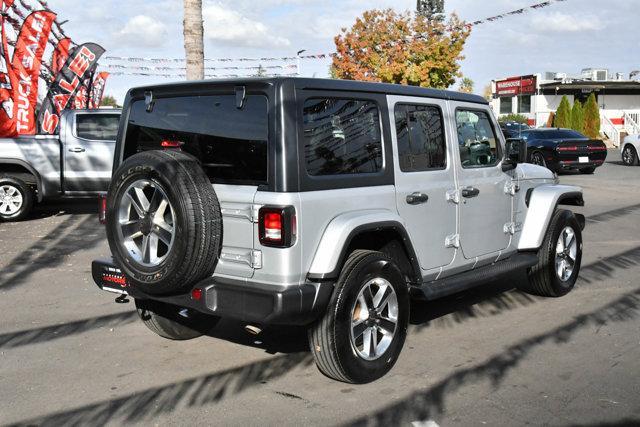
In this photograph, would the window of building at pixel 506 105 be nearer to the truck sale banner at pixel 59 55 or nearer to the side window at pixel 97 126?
the truck sale banner at pixel 59 55

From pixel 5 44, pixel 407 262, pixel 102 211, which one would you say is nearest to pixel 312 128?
pixel 407 262

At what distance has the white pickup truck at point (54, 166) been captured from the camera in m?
11.5

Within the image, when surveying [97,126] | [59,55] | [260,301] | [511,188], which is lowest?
[260,301]

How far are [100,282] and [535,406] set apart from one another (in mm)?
2927

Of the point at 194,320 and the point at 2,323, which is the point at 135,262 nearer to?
the point at 194,320

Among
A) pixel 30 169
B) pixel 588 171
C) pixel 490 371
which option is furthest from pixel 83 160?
pixel 588 171

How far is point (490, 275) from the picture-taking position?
5516mm

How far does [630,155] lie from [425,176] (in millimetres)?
21082

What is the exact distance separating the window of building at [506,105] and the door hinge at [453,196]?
4852cm

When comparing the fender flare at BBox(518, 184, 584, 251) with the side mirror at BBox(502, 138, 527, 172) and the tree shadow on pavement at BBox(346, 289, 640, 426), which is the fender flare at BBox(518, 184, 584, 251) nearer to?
the side mirror at BBox(502, 138, 527, 172)

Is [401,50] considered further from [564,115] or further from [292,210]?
[292,210]

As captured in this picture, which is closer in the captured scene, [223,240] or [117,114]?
[223,240]

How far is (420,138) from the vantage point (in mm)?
5043

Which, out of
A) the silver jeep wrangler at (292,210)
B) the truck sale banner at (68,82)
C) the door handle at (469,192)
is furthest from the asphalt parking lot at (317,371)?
the truck sale banner at (68,82)
